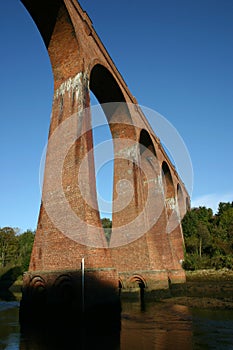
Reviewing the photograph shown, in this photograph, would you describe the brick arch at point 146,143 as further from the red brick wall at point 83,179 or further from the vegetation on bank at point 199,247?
the vegetation on bank at point 199,247

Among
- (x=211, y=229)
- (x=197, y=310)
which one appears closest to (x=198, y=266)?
(x=211, y=229)

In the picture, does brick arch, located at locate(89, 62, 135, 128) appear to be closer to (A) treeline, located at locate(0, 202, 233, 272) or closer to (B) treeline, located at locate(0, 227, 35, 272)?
(A) treeline, located at locate(0, 202, 233, 272)

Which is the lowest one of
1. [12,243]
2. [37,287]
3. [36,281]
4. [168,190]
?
[37,287]

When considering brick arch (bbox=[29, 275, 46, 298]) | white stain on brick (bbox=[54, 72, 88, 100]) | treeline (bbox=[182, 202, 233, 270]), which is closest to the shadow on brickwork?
brick arch (bbox=[29, 275, 46, 298])

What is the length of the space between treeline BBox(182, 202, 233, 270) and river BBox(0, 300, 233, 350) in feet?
44.6

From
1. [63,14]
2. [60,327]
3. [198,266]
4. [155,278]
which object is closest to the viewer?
[60,327]

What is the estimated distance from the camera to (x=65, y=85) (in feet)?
30.1

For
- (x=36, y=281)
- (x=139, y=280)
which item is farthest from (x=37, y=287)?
(x=139, y=280)

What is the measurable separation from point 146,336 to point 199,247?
2106 centimetres

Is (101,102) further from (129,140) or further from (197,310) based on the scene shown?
(197,310)

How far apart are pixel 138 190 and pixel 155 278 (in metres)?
3.73

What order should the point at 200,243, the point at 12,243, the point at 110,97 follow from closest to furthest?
1. the point at 110,97
2. the point at 200,243
3. the point at 12,243

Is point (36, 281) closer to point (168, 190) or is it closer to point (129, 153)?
point (129, 153)

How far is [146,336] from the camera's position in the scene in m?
5.08
